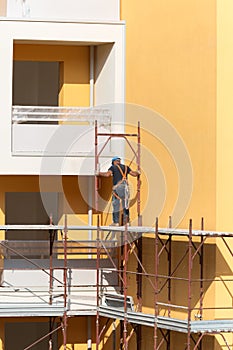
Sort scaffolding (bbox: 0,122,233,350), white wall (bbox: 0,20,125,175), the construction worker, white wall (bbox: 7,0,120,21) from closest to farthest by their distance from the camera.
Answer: scaffolding (bbox: 0,122,233,350)
the construction worker
white wall (bbox: 0,20,125,175)
white wall (bbox: 7,0,120,21)

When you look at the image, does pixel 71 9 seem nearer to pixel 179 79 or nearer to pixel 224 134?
pixel 179 79

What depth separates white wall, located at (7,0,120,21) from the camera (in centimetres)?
1563

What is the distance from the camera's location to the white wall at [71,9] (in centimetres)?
1563

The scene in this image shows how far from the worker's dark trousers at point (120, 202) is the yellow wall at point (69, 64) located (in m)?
1.90

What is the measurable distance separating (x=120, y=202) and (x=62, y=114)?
1574 mm

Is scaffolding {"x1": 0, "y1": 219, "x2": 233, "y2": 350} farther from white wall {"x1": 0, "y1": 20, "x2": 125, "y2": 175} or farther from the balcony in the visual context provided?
the balcony

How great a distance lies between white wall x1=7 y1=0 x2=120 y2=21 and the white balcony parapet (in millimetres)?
1265

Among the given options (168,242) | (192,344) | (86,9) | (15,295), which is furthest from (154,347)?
(86,9)

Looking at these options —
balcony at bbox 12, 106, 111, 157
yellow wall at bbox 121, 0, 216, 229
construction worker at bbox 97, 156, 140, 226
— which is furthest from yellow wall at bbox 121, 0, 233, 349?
balcony at bbox 12, 106, 111, 157

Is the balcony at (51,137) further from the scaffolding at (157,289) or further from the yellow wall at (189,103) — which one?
the scaffolding at (157,289)

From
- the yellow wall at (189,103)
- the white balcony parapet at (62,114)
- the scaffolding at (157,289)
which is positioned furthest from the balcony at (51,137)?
the scaffolding at (157,289)

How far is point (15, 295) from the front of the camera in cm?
1502

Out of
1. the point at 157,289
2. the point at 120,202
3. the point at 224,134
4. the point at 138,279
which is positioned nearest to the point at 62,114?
the point at 120,202

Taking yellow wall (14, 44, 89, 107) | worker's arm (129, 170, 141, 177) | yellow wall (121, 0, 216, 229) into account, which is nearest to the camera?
yellow wall (121, 0, 216, 229)
